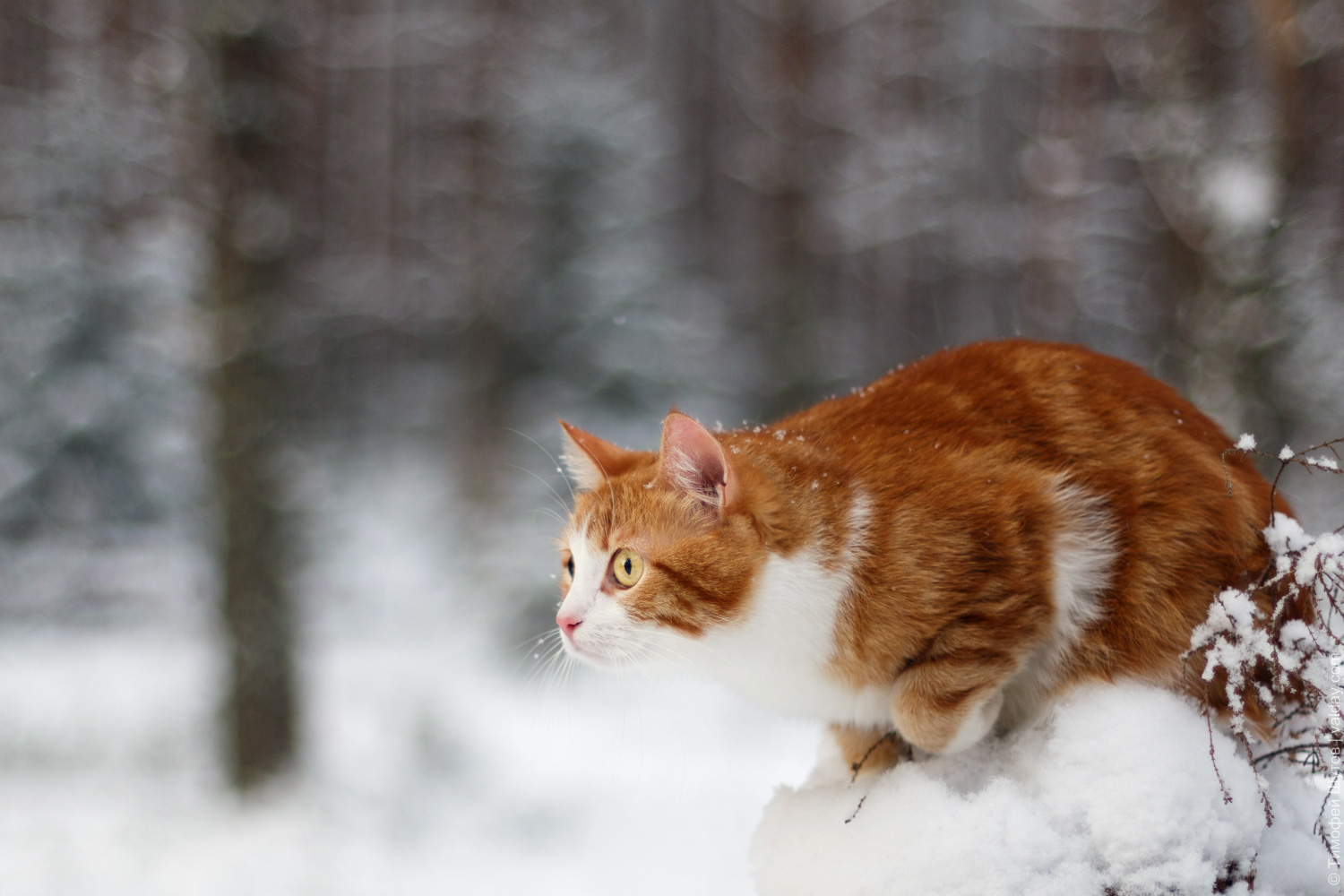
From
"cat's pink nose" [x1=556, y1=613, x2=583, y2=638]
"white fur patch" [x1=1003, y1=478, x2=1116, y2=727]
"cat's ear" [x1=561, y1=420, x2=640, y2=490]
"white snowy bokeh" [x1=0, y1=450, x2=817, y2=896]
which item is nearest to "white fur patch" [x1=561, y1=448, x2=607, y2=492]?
"cat's ear" [x1=561, y1=420, x2=640, y2=490]

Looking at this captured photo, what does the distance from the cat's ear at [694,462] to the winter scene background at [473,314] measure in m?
2.06

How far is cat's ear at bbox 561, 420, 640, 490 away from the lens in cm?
141

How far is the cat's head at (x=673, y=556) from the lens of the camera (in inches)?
47.9

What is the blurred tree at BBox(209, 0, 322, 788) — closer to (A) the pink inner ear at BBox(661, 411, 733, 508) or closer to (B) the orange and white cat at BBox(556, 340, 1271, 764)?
(B) the orange and white cat at BBox(556, 340, 1271, 764)

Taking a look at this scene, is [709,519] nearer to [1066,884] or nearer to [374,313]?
[1066,884]

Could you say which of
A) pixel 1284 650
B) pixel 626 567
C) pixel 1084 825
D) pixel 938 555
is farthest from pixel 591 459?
pixel 1284 650

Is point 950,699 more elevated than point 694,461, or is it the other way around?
point 694,461

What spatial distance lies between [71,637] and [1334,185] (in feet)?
17.6

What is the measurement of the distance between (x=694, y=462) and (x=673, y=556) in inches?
5.3

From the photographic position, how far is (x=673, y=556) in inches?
48.4

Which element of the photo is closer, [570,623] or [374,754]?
[570,623]

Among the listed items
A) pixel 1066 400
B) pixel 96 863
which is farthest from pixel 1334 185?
pixel 96 863

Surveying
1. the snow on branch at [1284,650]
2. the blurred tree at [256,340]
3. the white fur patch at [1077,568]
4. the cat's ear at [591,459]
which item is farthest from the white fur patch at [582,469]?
the blurred tree at [256,340]

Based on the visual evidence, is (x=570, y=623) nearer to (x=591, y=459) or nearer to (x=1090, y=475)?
(x=591, y=459)
